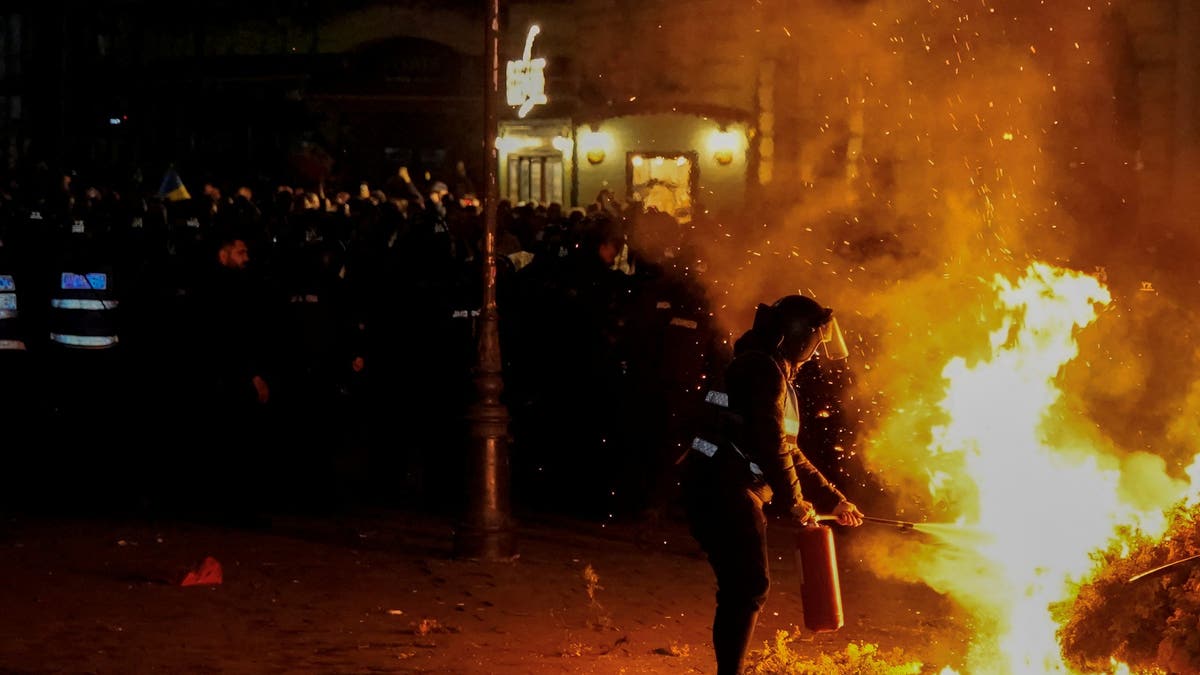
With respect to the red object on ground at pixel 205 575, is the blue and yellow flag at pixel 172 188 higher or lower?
higher

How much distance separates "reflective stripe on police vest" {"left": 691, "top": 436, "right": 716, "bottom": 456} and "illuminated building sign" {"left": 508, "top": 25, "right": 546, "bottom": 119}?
708 inches

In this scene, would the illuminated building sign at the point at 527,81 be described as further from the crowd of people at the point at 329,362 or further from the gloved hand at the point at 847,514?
the gloved hand at the point at 847,514

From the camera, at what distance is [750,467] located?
6.38 meters

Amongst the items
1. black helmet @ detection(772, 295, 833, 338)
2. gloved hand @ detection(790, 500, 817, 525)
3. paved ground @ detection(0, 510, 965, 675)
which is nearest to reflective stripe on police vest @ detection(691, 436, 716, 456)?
gloved hand @ detection(790, 500, 817, 525)

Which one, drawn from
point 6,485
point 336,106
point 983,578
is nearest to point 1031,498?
point 983,578

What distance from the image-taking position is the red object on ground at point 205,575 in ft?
28.8

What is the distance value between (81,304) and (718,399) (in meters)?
5.95

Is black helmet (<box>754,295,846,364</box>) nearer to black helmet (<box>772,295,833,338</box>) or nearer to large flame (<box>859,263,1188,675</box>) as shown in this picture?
black helmet (<box>772,295,833,338</box>)

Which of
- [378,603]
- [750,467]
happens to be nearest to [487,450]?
[378,603]

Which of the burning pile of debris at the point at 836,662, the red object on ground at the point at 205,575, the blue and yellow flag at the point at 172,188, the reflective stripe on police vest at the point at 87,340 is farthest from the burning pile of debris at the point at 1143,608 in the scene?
the blue and yellow flag at the point at 172,188

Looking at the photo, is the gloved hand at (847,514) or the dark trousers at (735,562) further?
the gloved hand at (847,514)

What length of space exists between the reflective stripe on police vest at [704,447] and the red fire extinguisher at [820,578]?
0.50m

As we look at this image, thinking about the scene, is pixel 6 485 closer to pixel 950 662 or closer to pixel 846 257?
pixel 846 257

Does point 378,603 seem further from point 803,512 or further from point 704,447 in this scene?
point 803,512
